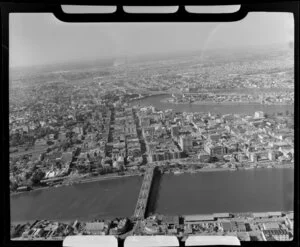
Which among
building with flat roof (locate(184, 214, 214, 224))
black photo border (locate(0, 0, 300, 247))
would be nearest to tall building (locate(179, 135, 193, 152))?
building with flat roof (locate(184, 214, 214, 224))

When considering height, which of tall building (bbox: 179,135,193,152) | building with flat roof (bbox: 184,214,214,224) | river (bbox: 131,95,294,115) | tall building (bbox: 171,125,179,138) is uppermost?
river (bbox: 131,95,294,115)

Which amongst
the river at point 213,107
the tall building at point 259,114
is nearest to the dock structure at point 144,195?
the river at point 213,107

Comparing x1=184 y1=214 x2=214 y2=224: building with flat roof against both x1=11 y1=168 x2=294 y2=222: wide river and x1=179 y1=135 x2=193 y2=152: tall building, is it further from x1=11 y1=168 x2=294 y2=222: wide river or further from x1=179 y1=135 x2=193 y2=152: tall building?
x1=179 y1=135 x2=193 y2=152: tall building

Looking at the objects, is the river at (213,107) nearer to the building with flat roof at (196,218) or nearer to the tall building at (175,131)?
the tall building at (175,131)

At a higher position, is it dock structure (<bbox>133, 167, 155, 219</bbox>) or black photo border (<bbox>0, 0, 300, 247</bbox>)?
black photo border (<bbox>0, 0, 300, 247</bbox>)
